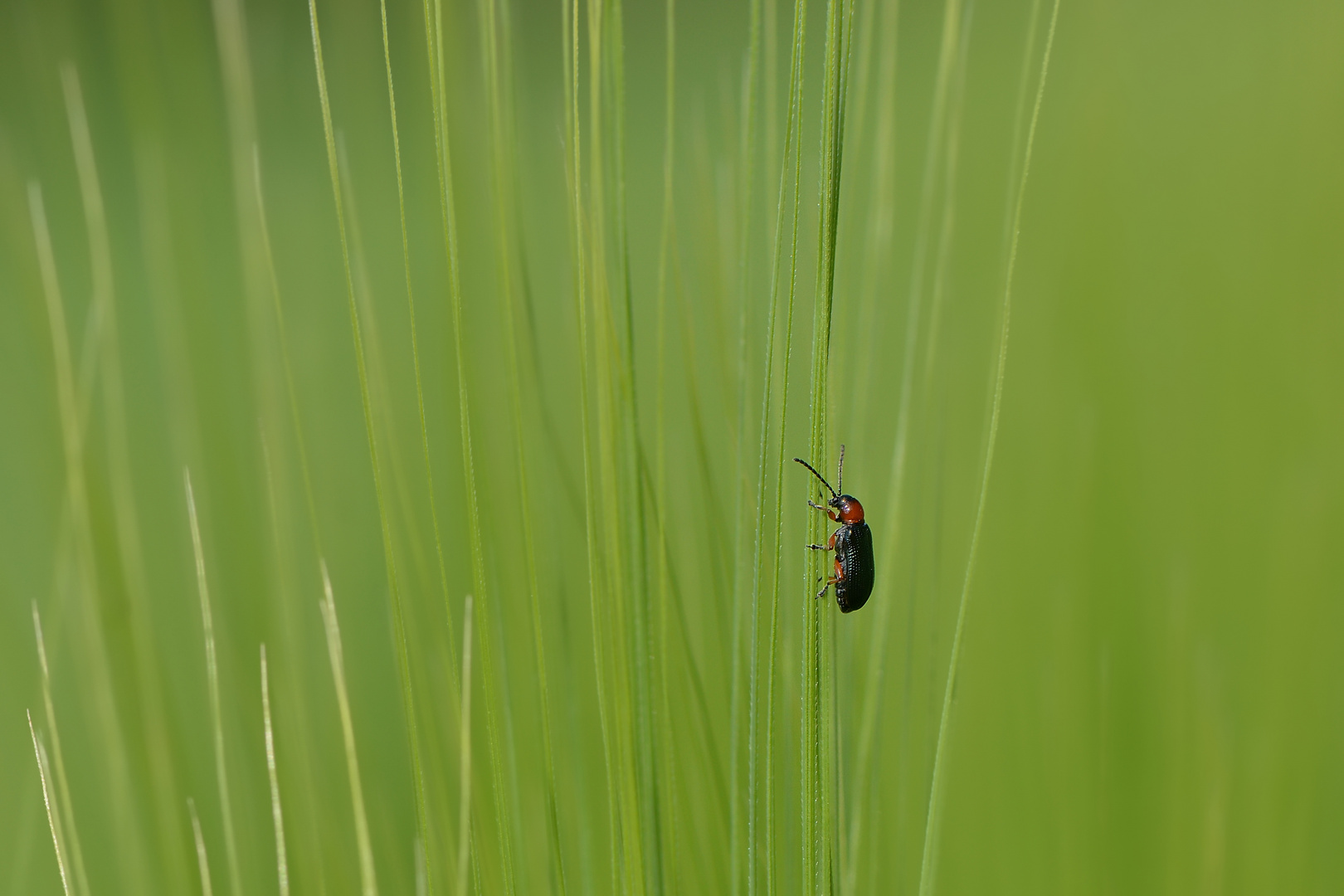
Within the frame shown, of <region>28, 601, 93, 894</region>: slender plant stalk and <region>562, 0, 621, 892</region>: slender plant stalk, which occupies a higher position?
<region>562, 0, 621, 892</region>: slender plant stalk

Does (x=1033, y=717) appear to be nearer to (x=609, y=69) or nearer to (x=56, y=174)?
(x=609, y=69)

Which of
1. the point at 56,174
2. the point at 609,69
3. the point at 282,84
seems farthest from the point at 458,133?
the point at 56,174

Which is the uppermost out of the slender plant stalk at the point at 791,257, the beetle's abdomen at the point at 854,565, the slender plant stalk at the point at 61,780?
the slender plant stalk at the point at 791,257

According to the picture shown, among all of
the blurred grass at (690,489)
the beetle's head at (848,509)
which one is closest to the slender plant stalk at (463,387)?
the blurred grass at (690,489)

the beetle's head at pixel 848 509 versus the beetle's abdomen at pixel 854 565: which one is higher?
the beetle's head at pixel 848 509

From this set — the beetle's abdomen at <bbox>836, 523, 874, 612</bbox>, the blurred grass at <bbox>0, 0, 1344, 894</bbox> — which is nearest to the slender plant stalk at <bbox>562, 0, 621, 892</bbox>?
the blurred grass at <bbox>0, 0, 1344, 894</bbox>

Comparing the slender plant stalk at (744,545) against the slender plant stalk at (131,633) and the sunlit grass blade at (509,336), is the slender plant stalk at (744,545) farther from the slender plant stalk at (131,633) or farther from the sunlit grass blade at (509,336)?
the slender plant stalk at (131,633)

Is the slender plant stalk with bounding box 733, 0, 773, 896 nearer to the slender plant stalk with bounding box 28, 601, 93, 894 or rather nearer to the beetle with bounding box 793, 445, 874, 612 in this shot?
the beetle with bounding box 793, 445, 874, 612

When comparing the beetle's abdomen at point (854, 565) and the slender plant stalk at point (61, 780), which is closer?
the slender plant stalk at point (61, 780)

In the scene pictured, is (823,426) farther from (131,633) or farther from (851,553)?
(131,633)
